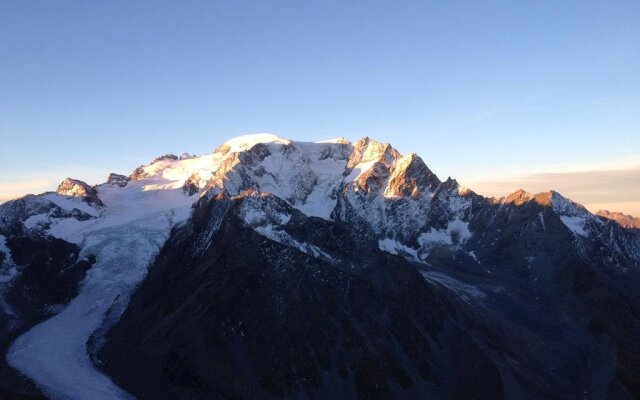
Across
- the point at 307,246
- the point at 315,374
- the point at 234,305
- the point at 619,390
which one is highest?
the point at 307,246

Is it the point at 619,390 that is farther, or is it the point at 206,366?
the point at 619,390

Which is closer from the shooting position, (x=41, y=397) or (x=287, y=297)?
(x=41, y=397)

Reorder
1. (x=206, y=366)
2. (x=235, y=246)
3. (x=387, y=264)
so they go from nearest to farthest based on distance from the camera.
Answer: (x=206, y=366) → (x=235, y=246) → (x=387, y=264)

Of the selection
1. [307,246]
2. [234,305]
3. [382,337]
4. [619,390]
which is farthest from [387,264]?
[619,390]

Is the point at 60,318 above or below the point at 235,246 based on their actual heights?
below

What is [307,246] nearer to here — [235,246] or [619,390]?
[235,246]

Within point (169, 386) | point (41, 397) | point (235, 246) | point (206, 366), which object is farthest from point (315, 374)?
point (41, 397)

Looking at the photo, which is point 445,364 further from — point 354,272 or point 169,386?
point 169,386

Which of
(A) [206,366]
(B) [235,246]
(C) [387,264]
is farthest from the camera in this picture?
(C) [387,264]

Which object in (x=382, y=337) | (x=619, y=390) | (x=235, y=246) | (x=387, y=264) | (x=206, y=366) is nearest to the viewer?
(x=206, y=366)
